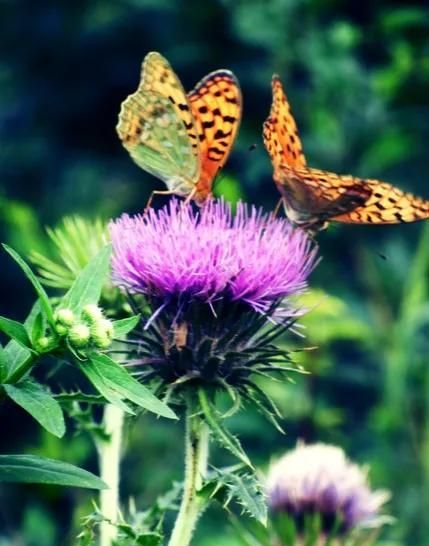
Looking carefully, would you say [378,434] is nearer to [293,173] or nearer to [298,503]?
[298,503]

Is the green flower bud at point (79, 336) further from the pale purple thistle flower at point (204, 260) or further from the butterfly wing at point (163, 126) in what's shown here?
the butterfly wing at point (163, 126)

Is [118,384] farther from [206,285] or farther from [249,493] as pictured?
[206,285]

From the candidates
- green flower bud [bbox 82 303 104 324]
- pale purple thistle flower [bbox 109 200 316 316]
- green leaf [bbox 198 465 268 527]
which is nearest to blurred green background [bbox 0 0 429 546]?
pale purple thistle flower [bbox 109 200 316 316]

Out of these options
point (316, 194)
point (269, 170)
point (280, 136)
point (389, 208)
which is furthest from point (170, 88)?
point (269, 170)

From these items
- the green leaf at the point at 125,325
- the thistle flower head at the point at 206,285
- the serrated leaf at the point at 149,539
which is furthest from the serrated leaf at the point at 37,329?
the thistle flower head at the point at 206,285

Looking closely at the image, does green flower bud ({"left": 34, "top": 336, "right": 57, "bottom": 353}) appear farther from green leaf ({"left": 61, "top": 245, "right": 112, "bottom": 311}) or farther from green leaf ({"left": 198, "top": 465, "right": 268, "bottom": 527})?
green leaf ({"left": 198, "top": 465, "right": 268, "bottom": 527})
